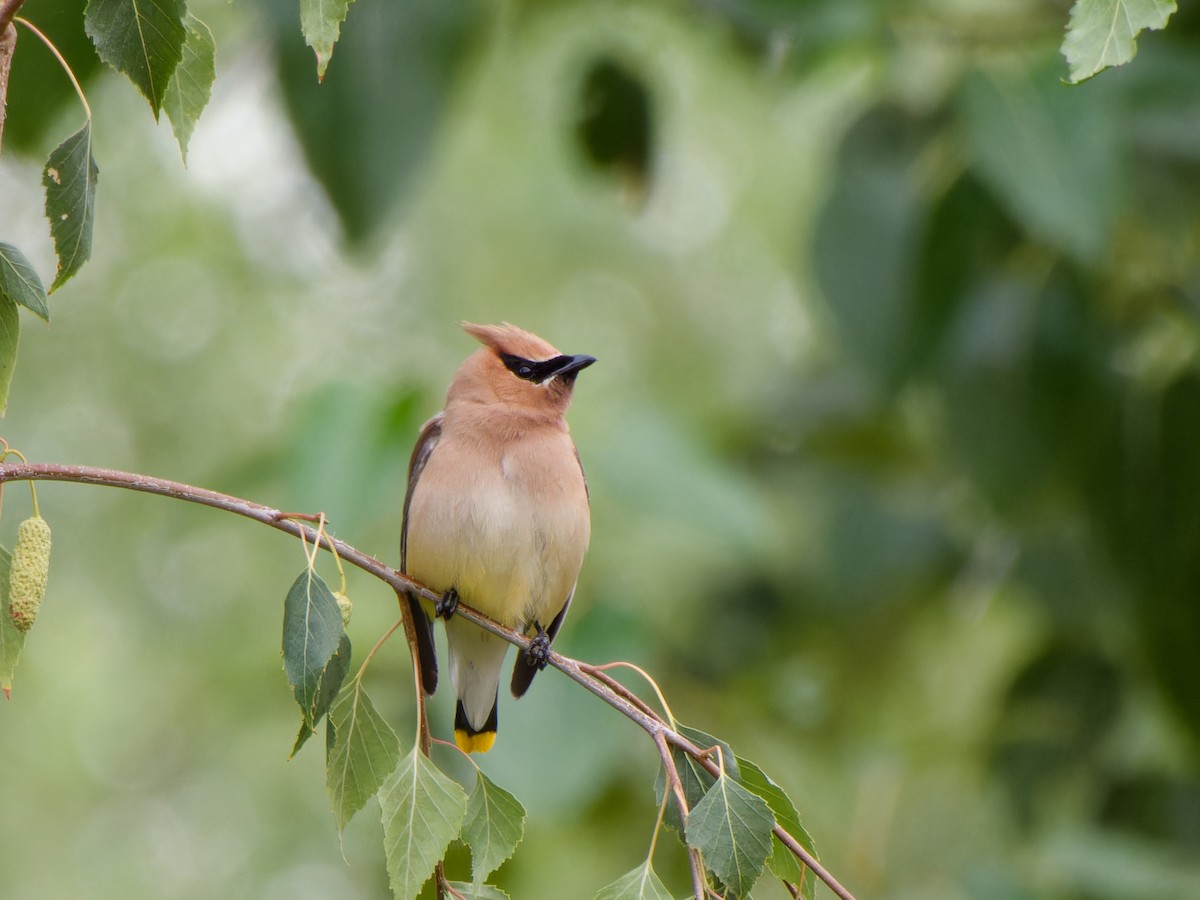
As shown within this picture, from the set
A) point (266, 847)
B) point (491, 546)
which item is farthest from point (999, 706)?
point (266, 847)

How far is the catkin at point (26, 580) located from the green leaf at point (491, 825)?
0.66 m

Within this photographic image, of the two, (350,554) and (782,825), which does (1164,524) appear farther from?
(350,554)

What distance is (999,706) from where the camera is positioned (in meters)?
5.67

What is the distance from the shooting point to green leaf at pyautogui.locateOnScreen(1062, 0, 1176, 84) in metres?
1.64

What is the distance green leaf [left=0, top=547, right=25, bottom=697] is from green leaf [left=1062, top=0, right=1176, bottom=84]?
4.67 feet

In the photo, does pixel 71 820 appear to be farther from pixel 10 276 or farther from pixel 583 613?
pixel 10 276

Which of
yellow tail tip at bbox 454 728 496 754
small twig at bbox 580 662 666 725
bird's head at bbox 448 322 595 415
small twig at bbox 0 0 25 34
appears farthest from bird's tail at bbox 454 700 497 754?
small twig at bbox 0 0 25 34

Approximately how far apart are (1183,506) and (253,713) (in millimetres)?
3393

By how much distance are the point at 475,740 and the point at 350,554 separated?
2.23 m

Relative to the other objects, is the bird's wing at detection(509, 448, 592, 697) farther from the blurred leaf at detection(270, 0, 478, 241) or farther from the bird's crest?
the blurred leaf at detection(270, 0, 478, 241)

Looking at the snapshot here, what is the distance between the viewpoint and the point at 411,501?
3980mm

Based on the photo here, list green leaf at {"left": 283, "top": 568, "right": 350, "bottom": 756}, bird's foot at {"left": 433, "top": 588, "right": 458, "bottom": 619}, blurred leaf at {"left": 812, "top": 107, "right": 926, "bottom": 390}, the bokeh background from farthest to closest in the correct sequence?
blurred leaf at {"left": 812, "top": 107, "right": 926, "bottom": 390} → the bokeh background → bird's foot at {"left": 433, "top": 588, "right": 458, "bottom": 619} → green leaf at {"left": 283, "top": 568, "right": 350, "bottom": 756}

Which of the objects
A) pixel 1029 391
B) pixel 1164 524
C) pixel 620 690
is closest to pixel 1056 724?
pixel 1164 524

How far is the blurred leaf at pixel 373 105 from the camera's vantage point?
3781mm
